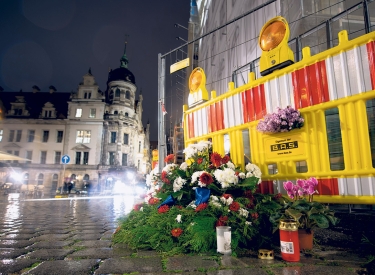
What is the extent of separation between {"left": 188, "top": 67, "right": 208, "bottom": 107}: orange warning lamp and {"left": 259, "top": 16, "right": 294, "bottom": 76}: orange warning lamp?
1.77 metres

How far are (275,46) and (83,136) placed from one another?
123 feet

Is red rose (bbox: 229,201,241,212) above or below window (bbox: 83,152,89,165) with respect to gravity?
below

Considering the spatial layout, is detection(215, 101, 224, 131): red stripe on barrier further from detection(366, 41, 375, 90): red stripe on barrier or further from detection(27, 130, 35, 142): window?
detection(27, 130, 35, 142): window

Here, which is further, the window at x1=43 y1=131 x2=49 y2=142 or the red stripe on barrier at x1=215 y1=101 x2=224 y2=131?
the window at x1=43 y1=131 x2=49 y2=142

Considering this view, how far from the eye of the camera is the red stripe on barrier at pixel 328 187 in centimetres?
370

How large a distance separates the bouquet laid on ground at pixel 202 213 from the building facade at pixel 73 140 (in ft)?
113

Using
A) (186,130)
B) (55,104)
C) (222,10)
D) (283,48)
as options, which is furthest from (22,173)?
(283,48)

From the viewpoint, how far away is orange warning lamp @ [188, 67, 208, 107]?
627 cm

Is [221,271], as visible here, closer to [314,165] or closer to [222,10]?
[314,165]

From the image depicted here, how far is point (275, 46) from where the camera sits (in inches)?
189

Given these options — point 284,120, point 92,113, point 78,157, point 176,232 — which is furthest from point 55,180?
point 284,120

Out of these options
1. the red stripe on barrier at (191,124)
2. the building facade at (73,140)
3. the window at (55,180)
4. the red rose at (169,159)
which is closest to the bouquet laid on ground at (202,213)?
the red rose at (169,159)

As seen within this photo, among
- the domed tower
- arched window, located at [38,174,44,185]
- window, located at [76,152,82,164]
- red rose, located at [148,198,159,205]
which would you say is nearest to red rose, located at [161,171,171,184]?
red rose, located at [148,198,159,205]

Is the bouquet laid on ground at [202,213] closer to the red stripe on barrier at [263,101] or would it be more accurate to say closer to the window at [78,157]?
the red stripe on barrier at [263,101]
